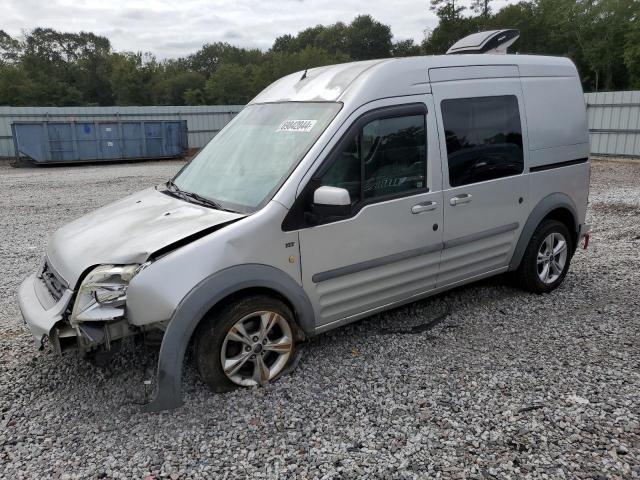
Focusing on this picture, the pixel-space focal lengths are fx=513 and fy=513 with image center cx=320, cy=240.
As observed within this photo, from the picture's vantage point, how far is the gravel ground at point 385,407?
9.04ft

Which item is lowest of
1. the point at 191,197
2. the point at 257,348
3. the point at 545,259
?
the point at 257,348

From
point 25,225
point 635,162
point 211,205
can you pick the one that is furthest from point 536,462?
point 635,162

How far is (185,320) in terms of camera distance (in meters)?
3.01

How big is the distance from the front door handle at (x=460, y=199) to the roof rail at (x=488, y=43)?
5.24 ft

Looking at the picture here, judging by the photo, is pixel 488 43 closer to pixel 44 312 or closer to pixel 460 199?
pixel 460 199

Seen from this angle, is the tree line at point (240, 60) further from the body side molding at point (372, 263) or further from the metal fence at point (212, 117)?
the body side molding at point (372, 263)

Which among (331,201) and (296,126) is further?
(296,126)

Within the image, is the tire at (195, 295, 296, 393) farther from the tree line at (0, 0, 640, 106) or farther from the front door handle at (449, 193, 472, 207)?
the tree line at (0, 0, 640, 106)

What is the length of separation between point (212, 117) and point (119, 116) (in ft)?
12.8

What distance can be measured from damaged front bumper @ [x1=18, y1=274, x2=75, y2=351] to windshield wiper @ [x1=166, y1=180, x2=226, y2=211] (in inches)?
40.8

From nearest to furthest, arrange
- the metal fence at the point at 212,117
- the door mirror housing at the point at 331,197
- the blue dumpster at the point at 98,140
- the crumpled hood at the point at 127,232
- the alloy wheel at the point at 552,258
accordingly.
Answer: the crumpled hood at the point at 127,232 < the door mirror housing at the point at 331,197 < the alloy wheel at the point at 552,258 < the metal fence at the point at 212,117 < the blue dumpster at the point at 98,140

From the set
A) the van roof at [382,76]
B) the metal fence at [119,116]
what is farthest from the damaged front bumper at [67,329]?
the metal fence at [119,116]

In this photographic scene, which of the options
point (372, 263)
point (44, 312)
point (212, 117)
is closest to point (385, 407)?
point (372, 263)

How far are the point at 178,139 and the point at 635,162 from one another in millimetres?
16785
